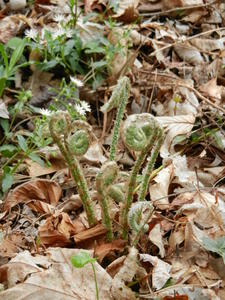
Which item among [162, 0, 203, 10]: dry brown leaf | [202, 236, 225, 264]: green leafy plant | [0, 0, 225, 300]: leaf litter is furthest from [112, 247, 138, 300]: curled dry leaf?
[162, 0, 203, 10]: dry brown leaf

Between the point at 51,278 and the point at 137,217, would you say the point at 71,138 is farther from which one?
the point at 51,278

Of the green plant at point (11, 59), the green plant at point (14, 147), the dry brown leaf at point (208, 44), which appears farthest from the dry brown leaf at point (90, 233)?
the dry brown leaf at point (208, 44)

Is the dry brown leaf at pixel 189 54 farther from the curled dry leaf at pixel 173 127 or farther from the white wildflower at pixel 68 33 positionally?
the white wildflower at pixel 68 33

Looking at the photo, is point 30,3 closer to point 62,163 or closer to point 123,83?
point 62,163

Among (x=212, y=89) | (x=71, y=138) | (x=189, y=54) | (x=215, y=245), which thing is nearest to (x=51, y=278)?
(x=71, y=138)

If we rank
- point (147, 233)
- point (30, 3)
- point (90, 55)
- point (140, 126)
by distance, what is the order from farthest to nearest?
point (30, 3) < point (90, 55) < point (147, 233) < point (140, 126)

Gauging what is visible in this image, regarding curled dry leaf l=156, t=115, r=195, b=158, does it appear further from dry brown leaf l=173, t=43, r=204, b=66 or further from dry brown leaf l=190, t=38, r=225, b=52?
dry brown leaf l=190, t=38, r=225, b=52

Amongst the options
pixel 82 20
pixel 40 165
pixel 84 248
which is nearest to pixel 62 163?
pixel 40 165

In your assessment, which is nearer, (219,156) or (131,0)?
(219,156)
